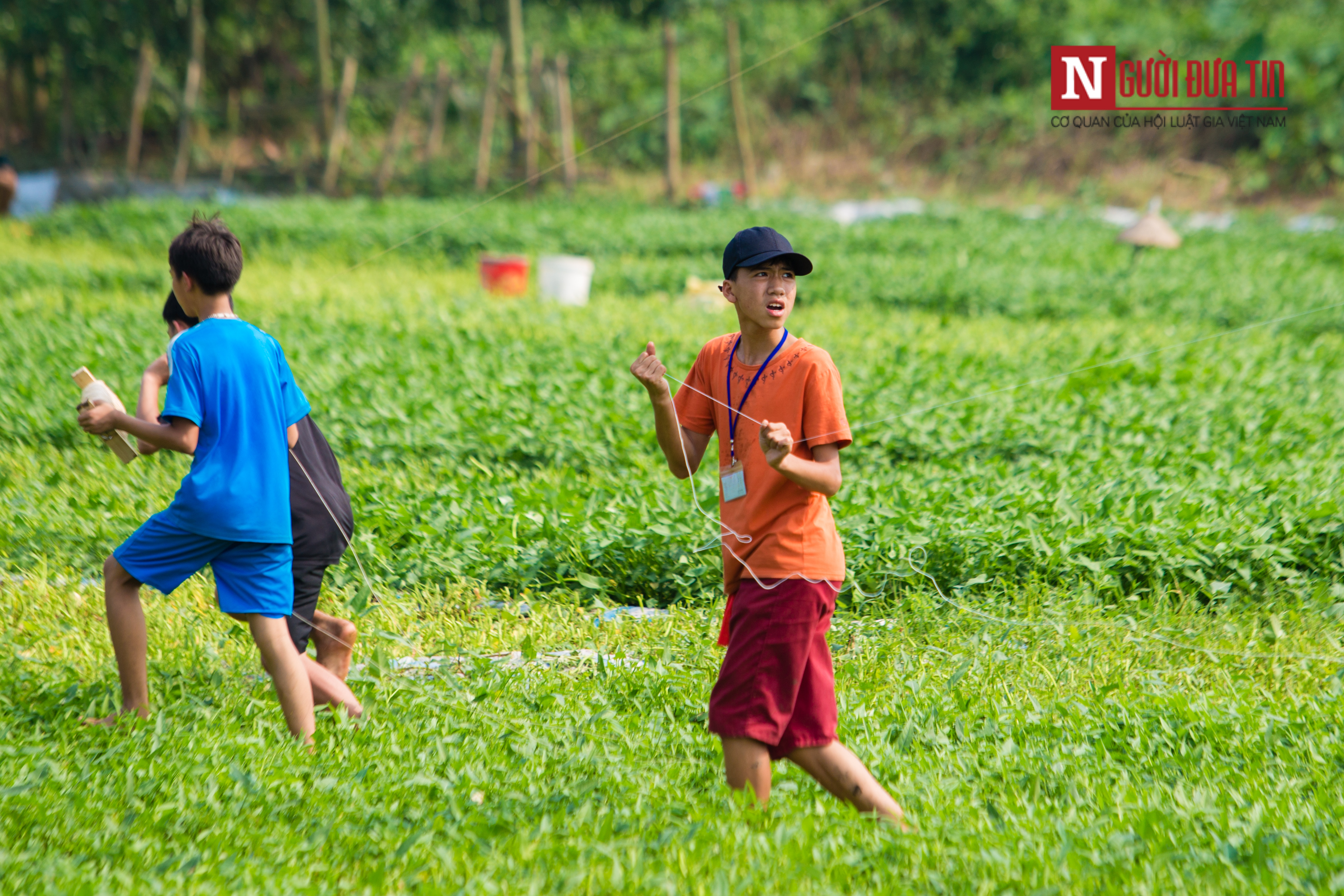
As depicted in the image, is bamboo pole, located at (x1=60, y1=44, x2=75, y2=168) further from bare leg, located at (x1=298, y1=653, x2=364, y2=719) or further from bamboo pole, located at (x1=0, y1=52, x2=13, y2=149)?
bare leg, located at (x1=298, y1=653, x2=364, y2=719)

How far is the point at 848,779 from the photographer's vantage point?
2.92 m

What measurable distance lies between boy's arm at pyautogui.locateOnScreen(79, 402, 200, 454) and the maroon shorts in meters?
1.64

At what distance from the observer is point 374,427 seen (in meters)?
6.58

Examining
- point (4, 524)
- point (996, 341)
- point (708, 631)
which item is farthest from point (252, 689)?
point (996, 341)

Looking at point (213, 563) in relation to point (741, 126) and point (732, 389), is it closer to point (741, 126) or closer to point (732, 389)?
point (732, 389)

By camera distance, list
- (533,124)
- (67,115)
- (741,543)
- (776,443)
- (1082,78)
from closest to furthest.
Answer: (776,443), (741,543), (533,124), (67,115), (1082,78)

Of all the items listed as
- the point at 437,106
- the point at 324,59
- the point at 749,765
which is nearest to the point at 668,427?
the point at 749,765

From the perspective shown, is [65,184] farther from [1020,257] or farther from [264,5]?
[1020,257]

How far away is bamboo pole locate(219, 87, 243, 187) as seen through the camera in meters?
21.1

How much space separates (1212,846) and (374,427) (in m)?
4.96

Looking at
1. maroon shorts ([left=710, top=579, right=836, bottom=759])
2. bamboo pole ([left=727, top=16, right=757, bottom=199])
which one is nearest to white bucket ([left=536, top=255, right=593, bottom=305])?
bamboo pole ([left=727, top=16, right=757, bottom=199])

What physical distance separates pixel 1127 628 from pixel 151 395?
3691 mm

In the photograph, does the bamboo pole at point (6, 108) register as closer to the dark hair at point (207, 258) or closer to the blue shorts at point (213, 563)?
the dark hair at point (207, 258)

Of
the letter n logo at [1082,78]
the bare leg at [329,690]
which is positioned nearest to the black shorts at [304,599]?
the bare leg at [329,690]
